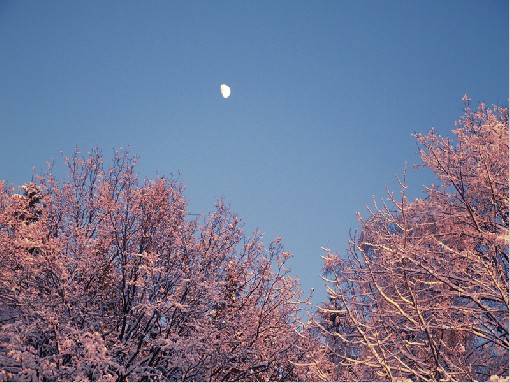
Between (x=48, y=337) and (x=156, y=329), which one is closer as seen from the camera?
(x=48, y=337)

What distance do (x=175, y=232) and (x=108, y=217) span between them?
1584mm

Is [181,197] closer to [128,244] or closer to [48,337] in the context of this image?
[128,244]

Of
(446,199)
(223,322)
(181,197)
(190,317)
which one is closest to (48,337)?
(190,317)

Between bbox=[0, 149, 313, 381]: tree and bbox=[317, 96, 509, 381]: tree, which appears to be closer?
bbox=[317, 96, 509, 381]: tree

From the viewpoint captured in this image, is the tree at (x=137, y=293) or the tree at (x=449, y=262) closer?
the tree at (x=449, y=262)

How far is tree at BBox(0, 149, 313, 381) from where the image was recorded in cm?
803

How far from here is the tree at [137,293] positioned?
26.3ft

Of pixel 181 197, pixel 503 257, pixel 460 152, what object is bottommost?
pixel 503 257

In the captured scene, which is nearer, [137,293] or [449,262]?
[449,262]

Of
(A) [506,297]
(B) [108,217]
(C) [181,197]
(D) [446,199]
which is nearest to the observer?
(A) [506,297]

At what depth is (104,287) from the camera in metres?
9.39

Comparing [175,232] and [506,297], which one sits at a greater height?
[175,232]

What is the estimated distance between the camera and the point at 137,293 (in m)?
8.97

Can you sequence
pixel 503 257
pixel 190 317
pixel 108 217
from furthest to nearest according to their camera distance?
1. pixel 108 217
2. pixel 190 317
3. pixel 503 257
